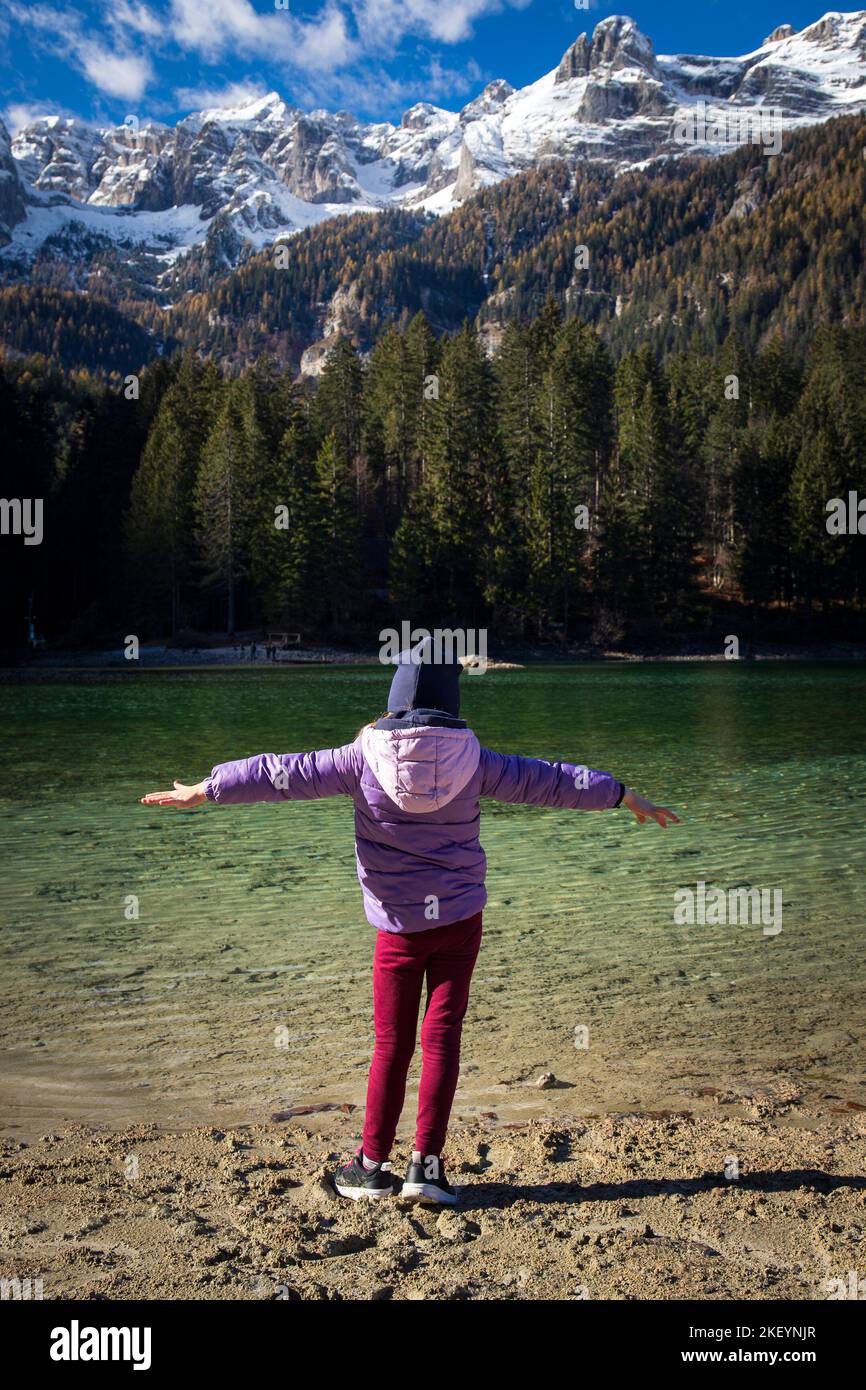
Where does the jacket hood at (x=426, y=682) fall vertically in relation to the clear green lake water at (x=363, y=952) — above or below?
above

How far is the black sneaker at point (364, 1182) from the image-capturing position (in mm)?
4496

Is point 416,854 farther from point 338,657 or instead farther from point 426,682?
point 338,657

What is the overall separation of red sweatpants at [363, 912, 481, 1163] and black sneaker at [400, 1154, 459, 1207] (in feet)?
0.16

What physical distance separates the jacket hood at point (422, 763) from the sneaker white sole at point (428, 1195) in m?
1.66

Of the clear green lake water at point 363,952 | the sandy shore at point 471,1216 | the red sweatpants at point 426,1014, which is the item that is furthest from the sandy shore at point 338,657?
→ the red sweatpants at point 426,1014

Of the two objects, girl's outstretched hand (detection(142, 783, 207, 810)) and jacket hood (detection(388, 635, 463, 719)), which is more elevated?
jacket hood (detection(388, 635, 463, 719))

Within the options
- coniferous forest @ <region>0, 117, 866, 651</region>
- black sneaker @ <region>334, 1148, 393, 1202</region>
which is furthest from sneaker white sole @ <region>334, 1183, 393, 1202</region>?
coniferous forest @ <region>0, 117, 866, 651</region>

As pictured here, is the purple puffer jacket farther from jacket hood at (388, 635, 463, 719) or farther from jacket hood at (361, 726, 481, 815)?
jacket hood at (388, 635, 463, 719)

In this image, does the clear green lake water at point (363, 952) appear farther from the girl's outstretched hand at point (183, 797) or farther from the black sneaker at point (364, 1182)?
→ the girl's outstretched hand at point (183, 797)

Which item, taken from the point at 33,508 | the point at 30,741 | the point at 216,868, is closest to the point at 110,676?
the point at 33,508

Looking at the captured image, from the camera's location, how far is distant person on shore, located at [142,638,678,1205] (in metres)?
4.34

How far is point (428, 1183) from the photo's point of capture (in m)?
4.46
